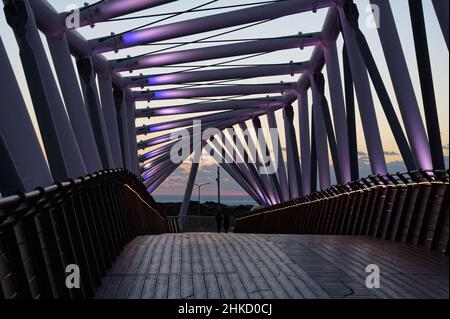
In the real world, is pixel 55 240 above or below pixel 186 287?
above

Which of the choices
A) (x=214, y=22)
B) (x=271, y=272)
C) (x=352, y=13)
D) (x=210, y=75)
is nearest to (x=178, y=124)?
(x=210, y=75)

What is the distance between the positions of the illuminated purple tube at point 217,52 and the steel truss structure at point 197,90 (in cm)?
4

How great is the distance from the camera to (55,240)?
5582 mm

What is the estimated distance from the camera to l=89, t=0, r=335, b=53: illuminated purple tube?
22594 millimetres

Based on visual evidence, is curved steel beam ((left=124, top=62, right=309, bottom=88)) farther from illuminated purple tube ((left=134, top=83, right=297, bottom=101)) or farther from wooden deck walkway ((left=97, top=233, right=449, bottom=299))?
wooden deck walkway ((left=97, top=233, right=449, bottom=299))

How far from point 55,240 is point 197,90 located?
2935 centimetres

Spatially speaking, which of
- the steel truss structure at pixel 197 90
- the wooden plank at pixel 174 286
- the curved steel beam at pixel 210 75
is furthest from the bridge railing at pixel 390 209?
the curved steel beam at pixel 210 75

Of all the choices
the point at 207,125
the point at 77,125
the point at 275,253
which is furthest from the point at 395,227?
the point at 207,125

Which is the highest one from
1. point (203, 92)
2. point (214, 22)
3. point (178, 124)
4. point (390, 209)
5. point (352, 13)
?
point (214, 22)

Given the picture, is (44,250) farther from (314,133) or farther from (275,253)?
(314,133)

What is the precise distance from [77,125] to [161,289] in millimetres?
15139

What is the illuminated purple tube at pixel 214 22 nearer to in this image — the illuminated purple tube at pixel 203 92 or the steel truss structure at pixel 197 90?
the steel truss structure at pixel 197 90

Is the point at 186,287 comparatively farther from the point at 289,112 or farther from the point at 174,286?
the point at 289,112

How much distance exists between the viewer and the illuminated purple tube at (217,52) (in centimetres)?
2659
